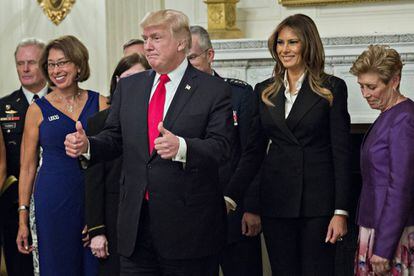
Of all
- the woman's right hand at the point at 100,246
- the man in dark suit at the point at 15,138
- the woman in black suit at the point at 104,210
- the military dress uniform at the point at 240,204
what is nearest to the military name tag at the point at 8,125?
the man in dark suit at the point at 15,138

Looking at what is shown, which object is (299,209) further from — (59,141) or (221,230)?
(59,141)

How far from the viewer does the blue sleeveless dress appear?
12.8ft

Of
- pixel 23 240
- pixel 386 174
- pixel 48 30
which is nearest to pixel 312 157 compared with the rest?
pixel 386 174

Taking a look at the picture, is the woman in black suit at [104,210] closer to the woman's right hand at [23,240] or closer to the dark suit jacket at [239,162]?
the dark suit jacket at [239,162]

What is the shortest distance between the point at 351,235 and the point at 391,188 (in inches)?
74.7

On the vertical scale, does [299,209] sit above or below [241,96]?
below

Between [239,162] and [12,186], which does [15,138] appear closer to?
[12,186]

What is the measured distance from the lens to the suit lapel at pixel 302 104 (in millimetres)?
3480

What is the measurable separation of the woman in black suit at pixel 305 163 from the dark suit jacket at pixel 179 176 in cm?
Answer: 48

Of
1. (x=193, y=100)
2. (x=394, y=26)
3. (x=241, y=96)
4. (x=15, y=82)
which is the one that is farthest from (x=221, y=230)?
(x=15, y=82)

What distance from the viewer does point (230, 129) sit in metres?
3.02

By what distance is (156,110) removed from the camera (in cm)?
305

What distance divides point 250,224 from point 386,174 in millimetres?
755

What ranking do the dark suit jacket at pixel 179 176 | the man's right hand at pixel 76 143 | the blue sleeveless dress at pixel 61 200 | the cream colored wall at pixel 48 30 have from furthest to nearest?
the cream colored wall at pixel 48 30 < the blue sleeveless dress at pixel 61 200 < the dark suit jacket at pixel 179 176 < the man's right hand at pixel 76 143
